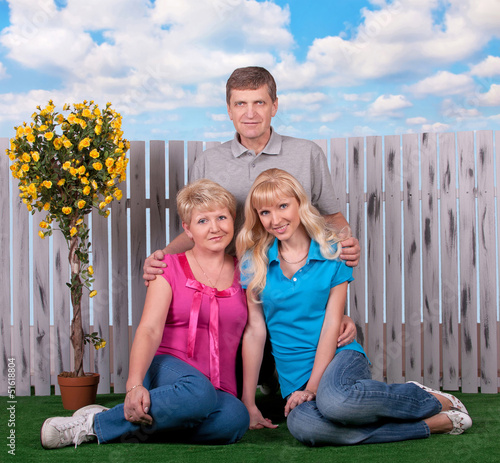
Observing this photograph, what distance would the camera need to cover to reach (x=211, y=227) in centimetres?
272

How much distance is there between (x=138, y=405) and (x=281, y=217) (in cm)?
107

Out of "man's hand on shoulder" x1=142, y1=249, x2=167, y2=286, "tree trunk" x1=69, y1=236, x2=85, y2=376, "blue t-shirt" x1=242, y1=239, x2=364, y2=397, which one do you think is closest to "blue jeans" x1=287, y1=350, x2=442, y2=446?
"blue t-shirt" x1=242, y1=239, x2=364, y2=397

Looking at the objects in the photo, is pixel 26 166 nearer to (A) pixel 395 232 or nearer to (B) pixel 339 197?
(B) pixel 339 197

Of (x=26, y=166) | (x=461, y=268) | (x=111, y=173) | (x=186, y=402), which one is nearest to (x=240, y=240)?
(x=186, y=402)

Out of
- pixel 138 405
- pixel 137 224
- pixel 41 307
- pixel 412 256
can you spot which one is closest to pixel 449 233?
pixel 412 256

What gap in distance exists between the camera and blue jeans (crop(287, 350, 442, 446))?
7.72 feet

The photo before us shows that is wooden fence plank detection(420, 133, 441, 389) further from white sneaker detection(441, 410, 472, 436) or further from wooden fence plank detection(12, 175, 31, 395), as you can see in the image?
wooden fence plank detection(12, 175, 31, 395)

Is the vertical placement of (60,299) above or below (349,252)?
below

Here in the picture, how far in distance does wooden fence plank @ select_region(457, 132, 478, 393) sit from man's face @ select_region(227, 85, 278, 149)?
179cm

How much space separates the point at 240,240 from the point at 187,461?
109cm

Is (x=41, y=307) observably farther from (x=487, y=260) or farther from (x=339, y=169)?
(x=487, y=260)

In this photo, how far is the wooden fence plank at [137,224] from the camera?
415 centimetres

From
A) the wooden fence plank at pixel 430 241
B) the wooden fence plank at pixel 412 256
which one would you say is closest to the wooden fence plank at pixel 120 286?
the wooden fence plank at pixel 412 256

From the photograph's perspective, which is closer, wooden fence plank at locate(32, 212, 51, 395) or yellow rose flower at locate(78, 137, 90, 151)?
yellow rose flower at locate(78, 137, 90, 151)
